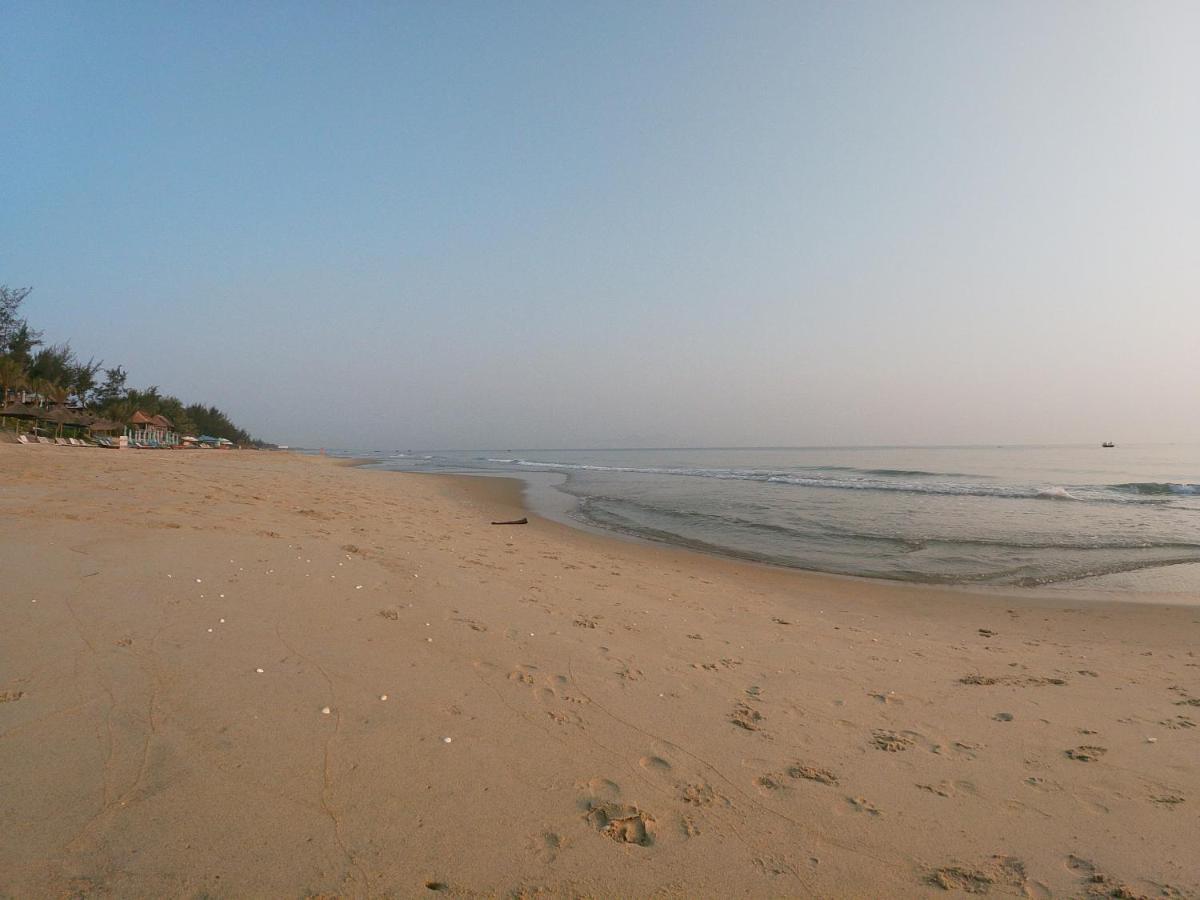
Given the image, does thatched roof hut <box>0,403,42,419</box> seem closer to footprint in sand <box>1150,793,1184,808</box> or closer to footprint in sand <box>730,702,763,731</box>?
footprint in sand <box>730,702,763,731</box>

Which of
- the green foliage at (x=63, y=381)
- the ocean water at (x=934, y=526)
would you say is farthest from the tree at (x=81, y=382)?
the ocean water at (x=934, y=526)

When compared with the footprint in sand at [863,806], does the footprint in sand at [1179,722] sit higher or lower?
lower

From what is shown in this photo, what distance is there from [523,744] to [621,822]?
2.52ft

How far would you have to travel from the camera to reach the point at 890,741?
3.80 m

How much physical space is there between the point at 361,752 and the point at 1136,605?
11.0 m

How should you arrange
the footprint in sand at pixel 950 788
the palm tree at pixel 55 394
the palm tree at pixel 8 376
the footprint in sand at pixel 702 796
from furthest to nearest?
the palm tree at pixel 55 394 < the palm tree at pixel 8 376 < the footprint in sand at pixel 950 788 < the footprint in sand at pixel 702 796

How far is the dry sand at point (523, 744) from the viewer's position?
234 cm

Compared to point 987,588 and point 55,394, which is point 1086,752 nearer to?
point 987,588

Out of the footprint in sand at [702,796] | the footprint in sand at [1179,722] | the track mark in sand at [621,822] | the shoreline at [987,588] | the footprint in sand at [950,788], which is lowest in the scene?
the shoreline at [987,588]

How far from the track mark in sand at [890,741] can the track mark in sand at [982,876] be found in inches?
39.7

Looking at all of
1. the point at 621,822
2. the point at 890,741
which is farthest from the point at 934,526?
the point at 621,822

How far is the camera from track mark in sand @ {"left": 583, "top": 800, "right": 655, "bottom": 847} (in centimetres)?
259

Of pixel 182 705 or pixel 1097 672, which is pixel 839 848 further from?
pixel 1097 672

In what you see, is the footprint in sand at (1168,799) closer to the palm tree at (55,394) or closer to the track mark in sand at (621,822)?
the track mark in sand at (621,822)
